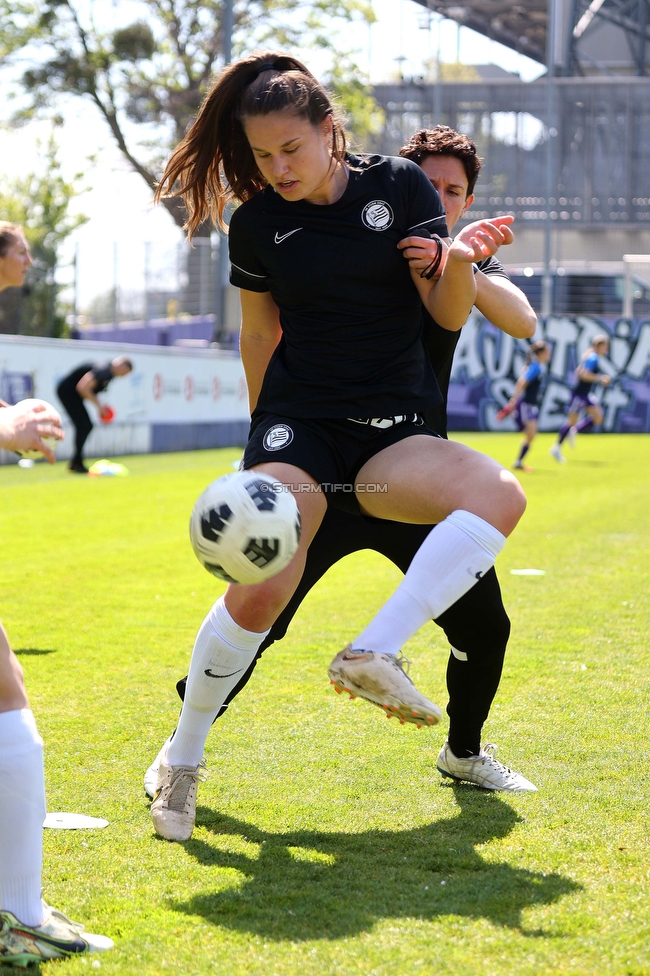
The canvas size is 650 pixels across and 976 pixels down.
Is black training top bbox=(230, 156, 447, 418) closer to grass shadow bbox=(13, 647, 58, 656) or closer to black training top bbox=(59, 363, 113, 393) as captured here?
grass shadow bbox=(13, 647, 58, 656)

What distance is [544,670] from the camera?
543cm

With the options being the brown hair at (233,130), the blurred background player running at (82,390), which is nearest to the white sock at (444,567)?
the brown hair at (233,130)

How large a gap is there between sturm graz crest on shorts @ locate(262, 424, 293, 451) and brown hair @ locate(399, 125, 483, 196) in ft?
3.84

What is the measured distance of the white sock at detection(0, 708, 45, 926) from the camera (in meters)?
2.45

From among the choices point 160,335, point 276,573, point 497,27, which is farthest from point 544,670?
point 497,27

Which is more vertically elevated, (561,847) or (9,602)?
(561,847)

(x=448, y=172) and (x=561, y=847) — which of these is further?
(x=448, y=172)

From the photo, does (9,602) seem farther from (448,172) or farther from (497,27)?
(497,27)

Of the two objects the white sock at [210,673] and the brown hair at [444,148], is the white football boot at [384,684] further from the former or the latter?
the brown hair at [444,148]

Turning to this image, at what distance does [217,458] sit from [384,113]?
3728 centimetres

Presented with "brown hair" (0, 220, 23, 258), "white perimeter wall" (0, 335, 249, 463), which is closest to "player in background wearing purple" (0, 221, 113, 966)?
"brown hair" (0, 220, 23, 258)

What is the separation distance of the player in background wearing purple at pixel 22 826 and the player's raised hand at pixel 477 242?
117 centimetres

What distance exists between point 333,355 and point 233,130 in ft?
2.53

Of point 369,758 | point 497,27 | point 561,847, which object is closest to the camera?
point 561,847
